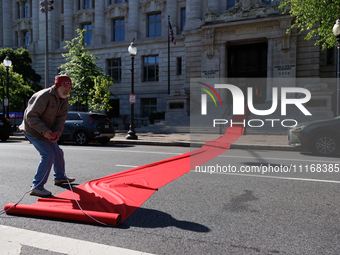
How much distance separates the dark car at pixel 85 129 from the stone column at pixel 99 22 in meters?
25.4

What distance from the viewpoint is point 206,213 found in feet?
12.4

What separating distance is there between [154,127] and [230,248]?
67.1 ft

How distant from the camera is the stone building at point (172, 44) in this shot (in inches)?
1030

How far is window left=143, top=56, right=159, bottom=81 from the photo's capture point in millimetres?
34388

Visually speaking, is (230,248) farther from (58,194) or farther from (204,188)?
(58,194)

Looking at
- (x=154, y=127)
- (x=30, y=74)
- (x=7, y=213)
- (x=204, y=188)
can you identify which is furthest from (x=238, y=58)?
(x=7, y=213)

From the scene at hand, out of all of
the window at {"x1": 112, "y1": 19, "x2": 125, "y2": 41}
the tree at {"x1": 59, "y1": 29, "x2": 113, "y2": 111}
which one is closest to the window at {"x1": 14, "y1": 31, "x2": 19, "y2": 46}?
the window at {"x1": 112, "y1": 19, "x2": 125, "y2": 41}

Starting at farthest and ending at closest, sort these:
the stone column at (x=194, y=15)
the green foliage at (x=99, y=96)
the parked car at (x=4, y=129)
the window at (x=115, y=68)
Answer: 1. the window at (x=115, y=68)
2. the stone column at (x=194, y=15)
3. the green foliage at (x=99, y=96)
4. the parked car at (x=4, y=129)

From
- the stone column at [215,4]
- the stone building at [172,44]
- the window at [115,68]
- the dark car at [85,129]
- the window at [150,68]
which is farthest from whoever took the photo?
the window at [115,68]

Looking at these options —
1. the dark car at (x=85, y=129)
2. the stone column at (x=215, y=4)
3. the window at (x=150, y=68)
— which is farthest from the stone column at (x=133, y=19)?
the dark car at (x=85, y=129)

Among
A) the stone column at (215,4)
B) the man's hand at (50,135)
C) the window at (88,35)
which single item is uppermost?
the stone column at (215,4)

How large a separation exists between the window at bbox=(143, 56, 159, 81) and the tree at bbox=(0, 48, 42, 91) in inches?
550

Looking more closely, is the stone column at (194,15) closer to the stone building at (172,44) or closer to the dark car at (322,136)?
the stone building at (172,44)

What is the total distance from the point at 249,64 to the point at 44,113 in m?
29.2
